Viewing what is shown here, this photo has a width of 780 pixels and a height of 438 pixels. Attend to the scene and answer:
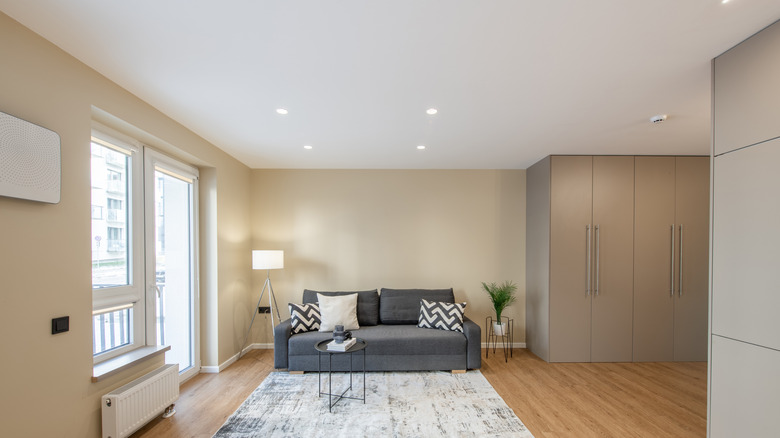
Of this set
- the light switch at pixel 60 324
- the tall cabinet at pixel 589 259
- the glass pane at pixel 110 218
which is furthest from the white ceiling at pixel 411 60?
the light switch at pixel 60 324

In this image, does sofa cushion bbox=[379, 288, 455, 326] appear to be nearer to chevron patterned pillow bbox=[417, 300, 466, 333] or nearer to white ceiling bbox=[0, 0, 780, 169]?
chevron patterned pillow bbox=[417, 300, 466, 333]

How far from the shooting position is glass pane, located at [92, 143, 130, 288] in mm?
2666

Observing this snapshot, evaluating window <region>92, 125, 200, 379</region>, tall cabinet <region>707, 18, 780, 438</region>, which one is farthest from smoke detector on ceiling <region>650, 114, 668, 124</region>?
window <region>92, 125, 200, 379</region>

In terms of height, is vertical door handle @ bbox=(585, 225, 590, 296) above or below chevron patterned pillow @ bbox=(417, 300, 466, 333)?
above

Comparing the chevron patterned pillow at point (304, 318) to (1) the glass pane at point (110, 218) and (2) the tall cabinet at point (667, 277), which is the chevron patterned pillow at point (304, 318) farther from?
(2) the tall cabinet at point (667, 277)

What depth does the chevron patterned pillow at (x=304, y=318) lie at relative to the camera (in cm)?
436

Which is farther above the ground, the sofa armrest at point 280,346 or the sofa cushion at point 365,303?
the sofa cushion at point 365,303

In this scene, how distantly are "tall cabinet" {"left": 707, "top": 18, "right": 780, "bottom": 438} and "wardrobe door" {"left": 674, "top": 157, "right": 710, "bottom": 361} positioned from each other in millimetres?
2973

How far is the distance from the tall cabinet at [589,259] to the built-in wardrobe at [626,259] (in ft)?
0.04

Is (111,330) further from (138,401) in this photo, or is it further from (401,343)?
(401,343)

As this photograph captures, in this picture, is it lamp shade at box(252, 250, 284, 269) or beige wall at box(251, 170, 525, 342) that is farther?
beige wall at box(251, 170, 525, 342)

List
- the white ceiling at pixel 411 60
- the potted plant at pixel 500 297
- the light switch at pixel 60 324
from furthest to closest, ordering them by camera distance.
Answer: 1. the potted plant at pixel 500 297
2. the light switch at pixel 60 324
3. the white ceiling at pixel 411 60

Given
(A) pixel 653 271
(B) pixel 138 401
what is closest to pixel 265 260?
(B) pixel 138 401

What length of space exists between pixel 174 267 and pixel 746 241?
184 inches
